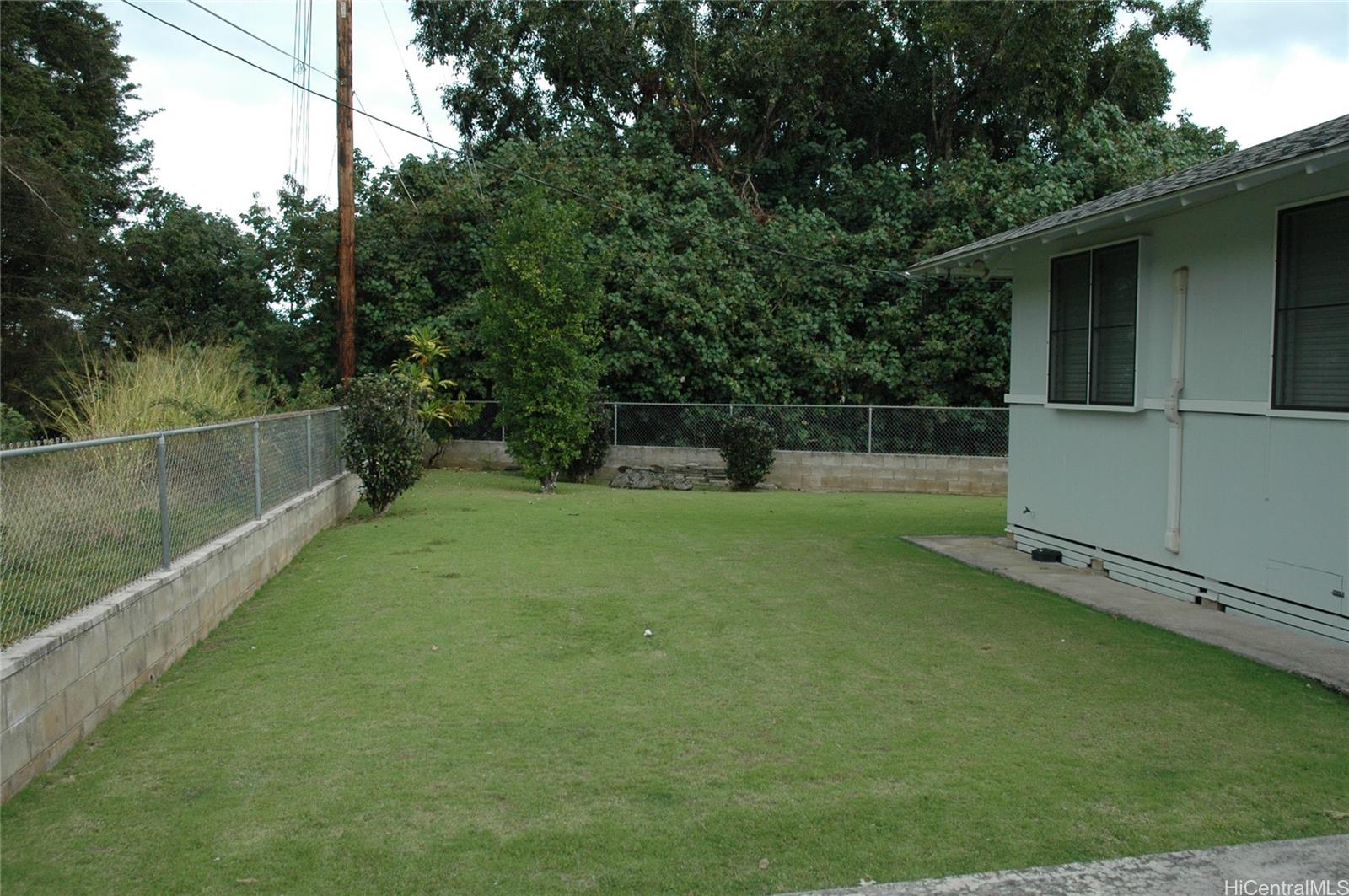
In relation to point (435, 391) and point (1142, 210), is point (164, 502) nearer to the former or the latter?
point (1142, 210)

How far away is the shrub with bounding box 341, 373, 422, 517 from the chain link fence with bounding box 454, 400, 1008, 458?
228 inches

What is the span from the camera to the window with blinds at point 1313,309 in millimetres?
6227

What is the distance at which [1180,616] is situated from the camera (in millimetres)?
7074

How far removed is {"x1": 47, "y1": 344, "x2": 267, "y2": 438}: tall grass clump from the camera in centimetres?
1027

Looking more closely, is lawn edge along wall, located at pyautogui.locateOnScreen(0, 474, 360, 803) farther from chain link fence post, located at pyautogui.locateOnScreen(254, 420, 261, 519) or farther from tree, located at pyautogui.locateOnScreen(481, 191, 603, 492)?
tree, located at pyautogui.locateOnScreen(481, 191, 603, 492)

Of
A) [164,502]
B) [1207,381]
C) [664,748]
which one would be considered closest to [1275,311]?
[1207,381]

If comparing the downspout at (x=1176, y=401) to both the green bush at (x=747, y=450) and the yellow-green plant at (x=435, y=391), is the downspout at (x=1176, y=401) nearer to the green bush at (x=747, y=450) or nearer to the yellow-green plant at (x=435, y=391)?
the green bush at (x=747, y=450)

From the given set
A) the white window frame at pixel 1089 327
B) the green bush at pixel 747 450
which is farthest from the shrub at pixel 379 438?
the white window frame at pixel 1089 327

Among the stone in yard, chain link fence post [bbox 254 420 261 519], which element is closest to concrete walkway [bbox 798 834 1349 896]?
chain link fence post [bbox 254 420 261 519]

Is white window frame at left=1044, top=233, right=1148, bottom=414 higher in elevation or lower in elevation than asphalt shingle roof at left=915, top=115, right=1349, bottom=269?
lower

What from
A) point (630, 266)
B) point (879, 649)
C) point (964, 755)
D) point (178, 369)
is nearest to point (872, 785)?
point (964, 755)

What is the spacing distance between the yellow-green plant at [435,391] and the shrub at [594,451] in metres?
2.64

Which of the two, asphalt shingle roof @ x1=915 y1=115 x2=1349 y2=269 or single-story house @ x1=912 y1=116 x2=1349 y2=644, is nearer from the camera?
asphalt shingle roof @ x1=915 y1=115 x2=1349 y2=269

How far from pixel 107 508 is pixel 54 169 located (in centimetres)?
1861
